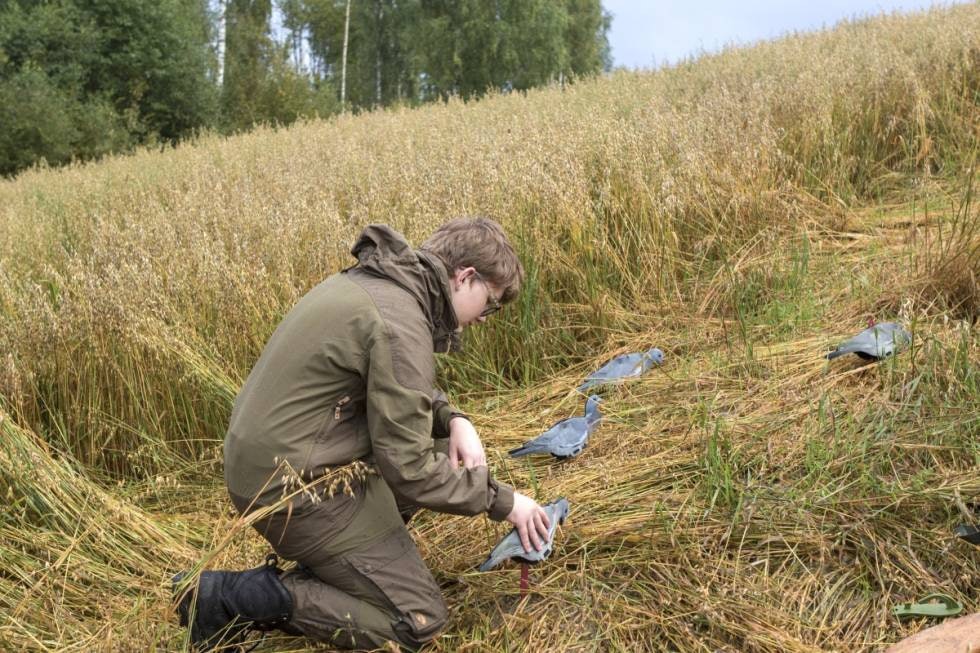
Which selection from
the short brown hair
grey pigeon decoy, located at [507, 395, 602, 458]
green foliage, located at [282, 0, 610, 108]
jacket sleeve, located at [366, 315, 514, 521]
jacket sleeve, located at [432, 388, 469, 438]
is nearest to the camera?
jacket sleeve, located at [366, 315, 514, 521]

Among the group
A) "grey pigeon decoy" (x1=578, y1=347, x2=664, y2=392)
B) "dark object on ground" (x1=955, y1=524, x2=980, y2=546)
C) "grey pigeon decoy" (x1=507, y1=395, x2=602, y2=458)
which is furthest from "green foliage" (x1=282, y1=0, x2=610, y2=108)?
"dark object on ground" (x1=955, y1=524, x2=980, y2=546)

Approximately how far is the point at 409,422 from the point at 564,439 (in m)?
1.24

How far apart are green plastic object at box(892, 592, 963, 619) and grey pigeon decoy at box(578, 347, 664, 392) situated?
158 centimetres

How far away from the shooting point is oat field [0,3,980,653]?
96.3 inches

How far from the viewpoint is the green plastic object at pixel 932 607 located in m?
2.27

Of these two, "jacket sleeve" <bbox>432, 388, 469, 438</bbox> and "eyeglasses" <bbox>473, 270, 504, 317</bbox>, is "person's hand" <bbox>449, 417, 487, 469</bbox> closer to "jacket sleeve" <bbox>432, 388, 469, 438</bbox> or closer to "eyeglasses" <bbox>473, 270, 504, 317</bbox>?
"jacket sleeve" <bbox>432, 388, 469, 438</bbox>

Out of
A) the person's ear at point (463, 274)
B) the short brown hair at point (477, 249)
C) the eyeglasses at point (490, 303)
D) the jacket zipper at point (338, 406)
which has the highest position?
the short brown hair at point (477, 249)

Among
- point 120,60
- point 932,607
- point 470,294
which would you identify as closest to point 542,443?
point 470,294

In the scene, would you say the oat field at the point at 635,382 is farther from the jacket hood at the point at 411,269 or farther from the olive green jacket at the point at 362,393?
the jacket hood at the point at 411,269

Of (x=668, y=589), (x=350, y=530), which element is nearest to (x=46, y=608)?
(x=350, y=530)

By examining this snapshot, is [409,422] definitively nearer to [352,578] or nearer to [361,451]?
[361,451]

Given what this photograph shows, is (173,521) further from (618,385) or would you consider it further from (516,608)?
(618,385)

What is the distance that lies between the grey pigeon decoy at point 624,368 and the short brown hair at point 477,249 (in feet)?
4.81

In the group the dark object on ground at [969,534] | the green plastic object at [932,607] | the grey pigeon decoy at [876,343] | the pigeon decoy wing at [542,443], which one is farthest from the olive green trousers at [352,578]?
the grey pigeon decoy at [876,343]
